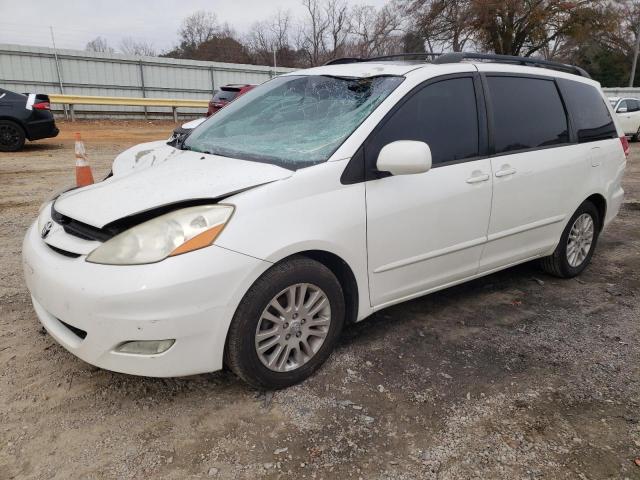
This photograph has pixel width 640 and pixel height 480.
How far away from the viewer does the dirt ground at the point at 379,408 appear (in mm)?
2203

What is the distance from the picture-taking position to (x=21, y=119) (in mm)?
10859

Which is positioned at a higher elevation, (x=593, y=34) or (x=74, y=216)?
(x=593, y=34)

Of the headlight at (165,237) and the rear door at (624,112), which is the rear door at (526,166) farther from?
the rear door at (624,112)

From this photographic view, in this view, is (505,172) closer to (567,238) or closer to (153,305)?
(567,238)

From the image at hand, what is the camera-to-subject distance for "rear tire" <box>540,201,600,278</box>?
4.23 metres

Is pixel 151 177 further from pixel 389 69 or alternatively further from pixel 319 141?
pixel 389 69

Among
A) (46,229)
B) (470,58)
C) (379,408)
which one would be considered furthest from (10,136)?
(379,408)

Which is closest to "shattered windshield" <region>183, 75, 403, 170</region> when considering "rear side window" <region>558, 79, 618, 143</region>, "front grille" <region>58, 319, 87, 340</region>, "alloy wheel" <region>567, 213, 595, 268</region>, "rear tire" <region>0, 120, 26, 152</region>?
"front grille" <region>58, 319, 87, 340</region>

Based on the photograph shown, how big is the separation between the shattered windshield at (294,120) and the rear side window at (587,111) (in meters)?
1.85

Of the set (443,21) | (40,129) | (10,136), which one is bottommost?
(10,136)

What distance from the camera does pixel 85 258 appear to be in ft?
7.75

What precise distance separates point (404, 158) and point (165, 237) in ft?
4.20

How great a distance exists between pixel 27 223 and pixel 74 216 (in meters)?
3.69

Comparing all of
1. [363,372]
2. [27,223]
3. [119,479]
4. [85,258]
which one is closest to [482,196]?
[363,372]
